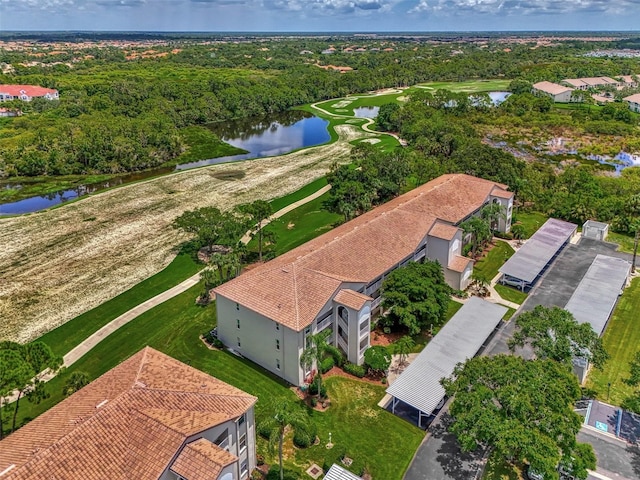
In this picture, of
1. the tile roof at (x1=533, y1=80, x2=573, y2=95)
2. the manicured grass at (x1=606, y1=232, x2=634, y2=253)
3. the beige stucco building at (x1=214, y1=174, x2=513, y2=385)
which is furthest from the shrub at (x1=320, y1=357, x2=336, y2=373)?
the tile roof at (x1=533, y1=80, x2=573, y2=95)

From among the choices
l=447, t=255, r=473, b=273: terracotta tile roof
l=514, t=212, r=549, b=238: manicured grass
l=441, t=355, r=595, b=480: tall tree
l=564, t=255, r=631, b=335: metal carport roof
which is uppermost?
l=441, t=355, r=595, b=480: tall tree

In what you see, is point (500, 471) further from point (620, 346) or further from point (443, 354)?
point (620, 346)

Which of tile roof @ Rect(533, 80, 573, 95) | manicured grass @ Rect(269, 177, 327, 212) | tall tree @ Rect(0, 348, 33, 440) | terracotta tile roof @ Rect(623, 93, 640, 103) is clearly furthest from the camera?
tile roof @ Rect(533, 80, 573, 95)

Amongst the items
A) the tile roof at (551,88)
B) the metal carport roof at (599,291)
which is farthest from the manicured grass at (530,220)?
the tile roof at (551,88)

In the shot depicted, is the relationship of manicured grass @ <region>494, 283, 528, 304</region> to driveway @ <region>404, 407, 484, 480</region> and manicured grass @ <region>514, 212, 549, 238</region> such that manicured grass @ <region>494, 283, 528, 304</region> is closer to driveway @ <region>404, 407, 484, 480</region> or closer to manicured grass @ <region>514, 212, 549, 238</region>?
manicured grass @ <region>514, 212, 549, 238</region>

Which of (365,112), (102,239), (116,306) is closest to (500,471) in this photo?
(116,306)

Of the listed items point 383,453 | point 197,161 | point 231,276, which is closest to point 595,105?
point 197,161

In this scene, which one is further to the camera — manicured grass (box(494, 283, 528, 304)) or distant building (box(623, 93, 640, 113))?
distant building (box(623, 93, 640, 113))

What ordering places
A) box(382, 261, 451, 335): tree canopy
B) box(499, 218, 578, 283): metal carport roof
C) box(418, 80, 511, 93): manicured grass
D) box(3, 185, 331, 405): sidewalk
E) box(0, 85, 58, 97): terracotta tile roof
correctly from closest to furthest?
box(3, 185, 331, 405): sidewalk, box(382, 261, 451, 335): tree canopy, box(499, 218, 578, 283): metal carport roof, box(0, 85, 58, 97): terracotta tile roof, box(418, 80, 511, 93): manicured grass

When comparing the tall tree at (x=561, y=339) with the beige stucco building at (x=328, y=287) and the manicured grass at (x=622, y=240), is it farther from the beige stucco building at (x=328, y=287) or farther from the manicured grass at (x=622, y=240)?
the manicured grass at (x=622, y=240)
